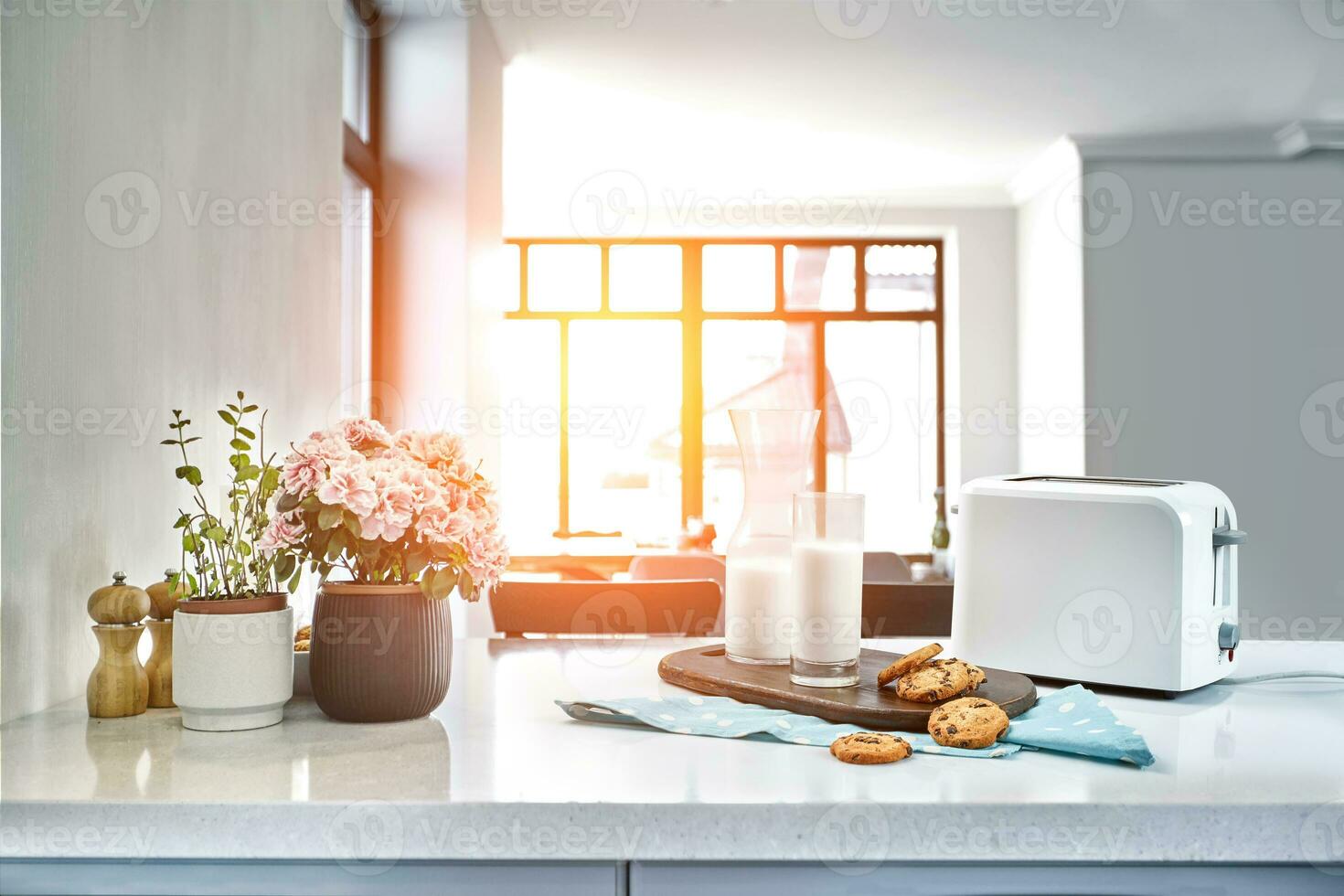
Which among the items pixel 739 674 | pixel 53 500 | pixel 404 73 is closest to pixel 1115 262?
pixel 404 73

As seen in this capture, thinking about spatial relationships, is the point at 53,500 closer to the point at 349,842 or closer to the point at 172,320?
the point at 172,320

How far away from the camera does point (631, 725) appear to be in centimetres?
98

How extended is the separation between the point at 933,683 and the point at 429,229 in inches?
114

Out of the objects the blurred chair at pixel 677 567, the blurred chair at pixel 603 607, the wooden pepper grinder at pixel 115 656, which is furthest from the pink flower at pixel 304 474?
the blurred chair at pixel 677 567

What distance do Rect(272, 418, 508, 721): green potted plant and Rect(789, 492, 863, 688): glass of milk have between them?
0.31 m

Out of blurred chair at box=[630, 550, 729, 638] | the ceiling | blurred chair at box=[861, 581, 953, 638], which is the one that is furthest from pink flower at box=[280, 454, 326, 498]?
the ceiling

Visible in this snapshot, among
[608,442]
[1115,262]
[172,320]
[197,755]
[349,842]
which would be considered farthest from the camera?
[608,442]

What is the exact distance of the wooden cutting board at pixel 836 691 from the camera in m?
0.95

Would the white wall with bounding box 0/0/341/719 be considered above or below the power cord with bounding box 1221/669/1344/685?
above

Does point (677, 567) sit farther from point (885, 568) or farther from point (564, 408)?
point (564, 408)

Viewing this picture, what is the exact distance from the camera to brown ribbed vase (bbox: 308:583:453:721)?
3.21ft

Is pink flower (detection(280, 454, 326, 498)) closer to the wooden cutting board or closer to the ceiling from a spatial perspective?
the wooden cutting board

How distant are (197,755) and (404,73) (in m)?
3.08

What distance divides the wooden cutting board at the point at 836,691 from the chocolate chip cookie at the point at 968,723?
23mm
